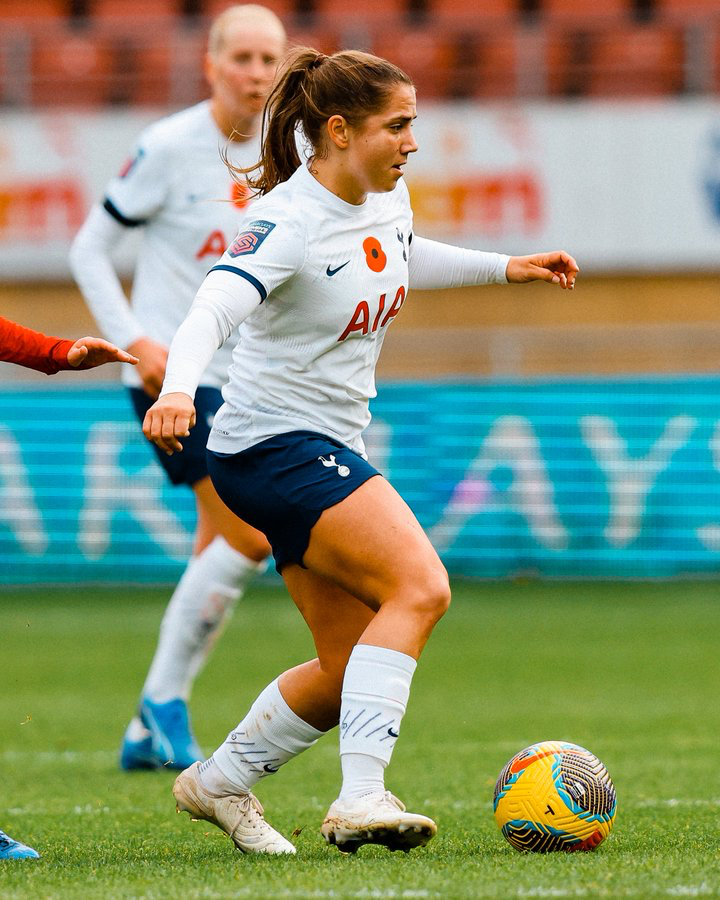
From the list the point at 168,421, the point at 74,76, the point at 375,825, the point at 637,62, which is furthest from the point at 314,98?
the point at 74,76

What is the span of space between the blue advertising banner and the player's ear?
8874mm

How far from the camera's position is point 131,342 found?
536cm

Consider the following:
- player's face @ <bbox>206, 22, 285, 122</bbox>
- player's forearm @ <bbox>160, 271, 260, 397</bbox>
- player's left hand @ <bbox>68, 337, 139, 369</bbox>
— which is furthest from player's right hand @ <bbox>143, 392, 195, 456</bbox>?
player's face @ <bbox>206, 22, 285, 122</bbox>

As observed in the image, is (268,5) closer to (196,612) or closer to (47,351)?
(196,612)

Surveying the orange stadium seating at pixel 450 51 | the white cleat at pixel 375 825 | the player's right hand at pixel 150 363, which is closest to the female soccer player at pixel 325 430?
the white cleat at pixel 375 825

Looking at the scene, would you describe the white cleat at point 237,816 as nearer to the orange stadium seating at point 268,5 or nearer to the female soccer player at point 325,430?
the female soccer player at point 325,430

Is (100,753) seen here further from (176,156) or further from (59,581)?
(59,581)

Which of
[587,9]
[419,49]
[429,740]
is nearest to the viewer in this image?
[429,740]

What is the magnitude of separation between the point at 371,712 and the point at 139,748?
2.16 meters

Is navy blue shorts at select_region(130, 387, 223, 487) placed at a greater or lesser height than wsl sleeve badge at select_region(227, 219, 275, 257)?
lesser

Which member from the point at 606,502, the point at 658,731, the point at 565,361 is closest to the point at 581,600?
the point at 606,502

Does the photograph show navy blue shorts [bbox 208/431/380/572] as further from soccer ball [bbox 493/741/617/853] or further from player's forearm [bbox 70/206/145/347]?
player's forearm [bbox 70/206/145/347]

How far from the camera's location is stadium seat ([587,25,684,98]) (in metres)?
15.1

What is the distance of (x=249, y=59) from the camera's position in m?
5.45
